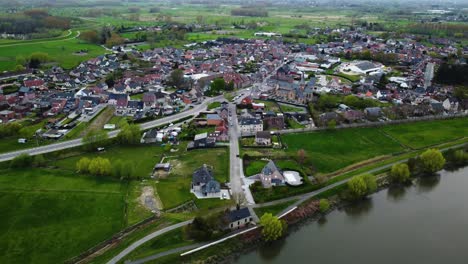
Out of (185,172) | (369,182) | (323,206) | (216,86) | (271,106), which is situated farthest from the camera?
(216,86)

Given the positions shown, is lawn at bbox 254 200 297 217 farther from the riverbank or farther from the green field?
the green field

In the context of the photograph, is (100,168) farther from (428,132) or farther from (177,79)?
(428,132)

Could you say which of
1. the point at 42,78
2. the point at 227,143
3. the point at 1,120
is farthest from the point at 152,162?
the point at 42,78

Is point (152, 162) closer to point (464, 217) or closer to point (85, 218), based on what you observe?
point (85, 218)

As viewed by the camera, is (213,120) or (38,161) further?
(213,120)

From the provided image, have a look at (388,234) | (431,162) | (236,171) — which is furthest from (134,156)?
(431,162)

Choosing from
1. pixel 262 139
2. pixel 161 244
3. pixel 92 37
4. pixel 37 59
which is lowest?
pixel 161 244

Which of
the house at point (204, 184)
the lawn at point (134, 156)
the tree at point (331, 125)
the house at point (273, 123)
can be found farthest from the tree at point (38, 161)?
the tree at point (331, 125)
